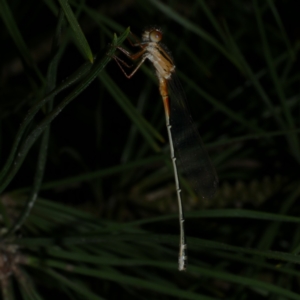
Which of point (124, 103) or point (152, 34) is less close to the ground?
point (152, 34)

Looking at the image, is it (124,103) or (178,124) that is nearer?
(124,103)

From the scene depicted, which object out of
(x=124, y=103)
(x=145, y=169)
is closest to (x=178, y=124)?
(x=145, y=169)

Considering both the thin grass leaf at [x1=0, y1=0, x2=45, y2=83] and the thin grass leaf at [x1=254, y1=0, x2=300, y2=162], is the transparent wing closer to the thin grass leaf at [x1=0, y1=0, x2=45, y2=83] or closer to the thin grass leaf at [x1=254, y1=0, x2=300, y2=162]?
the thin grass leaf at [x1=254, y1=0, x2=300, y2=162]

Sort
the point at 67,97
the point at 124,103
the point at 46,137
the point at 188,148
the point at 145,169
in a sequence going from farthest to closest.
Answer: the point at 145,169 < the point at 188,148 < the point at 124,103 < the point at 46,137 < the point at 67,97

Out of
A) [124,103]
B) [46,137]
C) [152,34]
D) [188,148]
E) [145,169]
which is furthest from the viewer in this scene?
[145,169]

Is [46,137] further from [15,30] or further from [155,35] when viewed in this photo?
[155,35]

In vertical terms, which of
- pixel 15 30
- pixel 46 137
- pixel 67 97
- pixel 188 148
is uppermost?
pixel 188 148

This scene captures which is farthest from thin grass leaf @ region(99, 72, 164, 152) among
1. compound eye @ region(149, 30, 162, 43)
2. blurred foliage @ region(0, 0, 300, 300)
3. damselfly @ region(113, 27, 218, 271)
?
compound eye @ region(149, 30, 162, 43)
